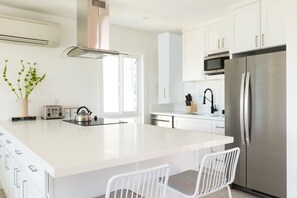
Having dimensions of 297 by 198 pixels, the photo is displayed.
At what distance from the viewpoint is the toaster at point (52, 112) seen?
3.22 m

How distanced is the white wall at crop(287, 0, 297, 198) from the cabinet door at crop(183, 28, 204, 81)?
5.81ft

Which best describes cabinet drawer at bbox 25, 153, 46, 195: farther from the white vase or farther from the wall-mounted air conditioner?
the wall-mounted air conditioner

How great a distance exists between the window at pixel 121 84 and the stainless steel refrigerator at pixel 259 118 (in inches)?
75.8

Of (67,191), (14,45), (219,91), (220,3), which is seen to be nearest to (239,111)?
(219,91)

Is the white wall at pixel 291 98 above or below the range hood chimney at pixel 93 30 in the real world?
below

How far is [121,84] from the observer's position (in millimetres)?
4234

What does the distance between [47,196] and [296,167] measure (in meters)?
2.20

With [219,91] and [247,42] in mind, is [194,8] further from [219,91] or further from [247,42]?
[219,91]

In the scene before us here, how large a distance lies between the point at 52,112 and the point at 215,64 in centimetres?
251

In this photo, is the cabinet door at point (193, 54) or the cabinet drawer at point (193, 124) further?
the cabinet door at point (193, 54)

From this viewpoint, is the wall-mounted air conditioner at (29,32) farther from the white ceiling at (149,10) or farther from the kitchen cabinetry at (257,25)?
the kitchen cabinetry at (257,25)

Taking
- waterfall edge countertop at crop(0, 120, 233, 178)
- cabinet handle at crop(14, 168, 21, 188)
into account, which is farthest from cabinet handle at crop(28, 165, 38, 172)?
cabinet handle at crop(14, 168, 21, 188)

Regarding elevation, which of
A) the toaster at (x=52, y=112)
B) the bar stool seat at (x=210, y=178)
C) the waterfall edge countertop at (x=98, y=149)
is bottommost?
the bar stool seat at (x=210, y=178)

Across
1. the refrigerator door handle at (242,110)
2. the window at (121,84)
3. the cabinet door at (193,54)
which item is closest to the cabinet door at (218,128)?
the refrigerator door handle at (242,110)
